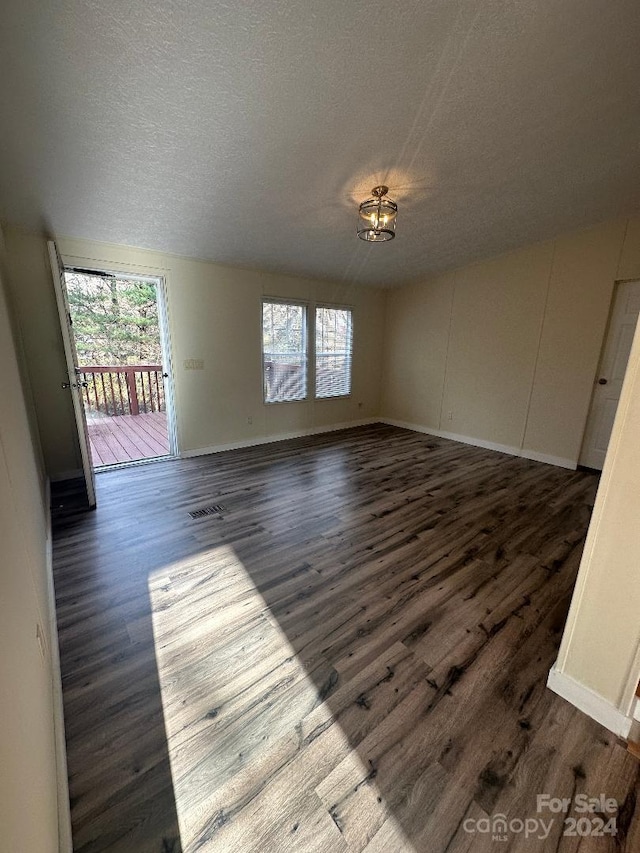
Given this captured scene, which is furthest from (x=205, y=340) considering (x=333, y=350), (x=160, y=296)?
(x=333, y=350)

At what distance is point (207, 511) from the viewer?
2893mm

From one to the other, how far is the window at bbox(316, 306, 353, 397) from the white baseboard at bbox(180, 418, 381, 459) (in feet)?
1.84

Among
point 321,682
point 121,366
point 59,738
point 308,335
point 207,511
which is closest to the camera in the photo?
point 59,738

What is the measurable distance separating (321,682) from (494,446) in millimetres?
4214

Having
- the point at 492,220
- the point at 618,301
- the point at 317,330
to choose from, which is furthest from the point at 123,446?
the point at 618,301

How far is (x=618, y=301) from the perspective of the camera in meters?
3.67

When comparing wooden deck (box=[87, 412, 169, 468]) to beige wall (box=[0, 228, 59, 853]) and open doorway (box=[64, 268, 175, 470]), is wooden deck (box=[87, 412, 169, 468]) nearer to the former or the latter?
open doorway (box=[64, 268, 175, 470])

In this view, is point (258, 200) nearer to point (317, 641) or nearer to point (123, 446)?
point (317, 641)

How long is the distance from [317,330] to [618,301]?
144 inches

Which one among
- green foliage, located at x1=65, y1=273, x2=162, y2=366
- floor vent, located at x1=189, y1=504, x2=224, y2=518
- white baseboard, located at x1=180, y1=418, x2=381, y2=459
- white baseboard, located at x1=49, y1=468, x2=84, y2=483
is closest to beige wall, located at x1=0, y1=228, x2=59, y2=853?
floor vent, located at x1=189, y1=504, x2=224, y2=518

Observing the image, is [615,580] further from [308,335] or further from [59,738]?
[308,335]

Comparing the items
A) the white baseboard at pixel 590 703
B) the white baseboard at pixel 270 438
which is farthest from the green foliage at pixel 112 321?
the white baseboard at pixel 590 703

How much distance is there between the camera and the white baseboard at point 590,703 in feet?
4.23

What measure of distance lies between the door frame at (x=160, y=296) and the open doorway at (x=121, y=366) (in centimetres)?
1
